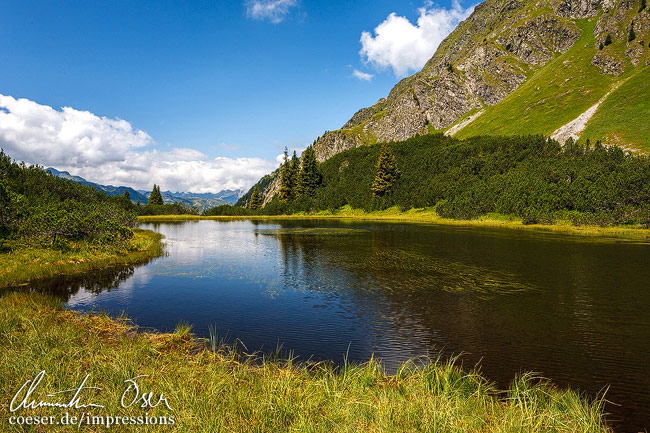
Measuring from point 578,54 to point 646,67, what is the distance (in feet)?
146

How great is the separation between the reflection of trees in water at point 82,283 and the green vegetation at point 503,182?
71290 millimetres

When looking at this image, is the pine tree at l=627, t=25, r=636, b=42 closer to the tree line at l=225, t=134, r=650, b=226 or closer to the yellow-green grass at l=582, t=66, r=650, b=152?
the yellow-green grass at l=582, t=66, r=650, b=152

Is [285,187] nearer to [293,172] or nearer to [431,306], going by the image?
[293,172]

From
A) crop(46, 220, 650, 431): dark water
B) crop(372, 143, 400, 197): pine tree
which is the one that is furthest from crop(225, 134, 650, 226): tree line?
Answer: crop(46, 220, 650, 431): dark water

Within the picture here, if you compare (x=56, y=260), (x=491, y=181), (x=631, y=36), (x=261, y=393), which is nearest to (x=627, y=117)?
(x=491, y=181)

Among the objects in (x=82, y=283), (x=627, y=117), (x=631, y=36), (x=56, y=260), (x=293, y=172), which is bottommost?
(x=82, y=283)

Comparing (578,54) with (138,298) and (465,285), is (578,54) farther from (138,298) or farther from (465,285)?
(138,298)

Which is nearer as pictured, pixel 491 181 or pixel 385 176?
pixel 491 181

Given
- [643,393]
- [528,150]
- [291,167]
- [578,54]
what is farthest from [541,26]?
[643,393]

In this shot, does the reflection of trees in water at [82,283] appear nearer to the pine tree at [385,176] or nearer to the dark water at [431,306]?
the dark water at [431,306]

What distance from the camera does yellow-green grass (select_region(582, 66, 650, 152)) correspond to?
87.6 m

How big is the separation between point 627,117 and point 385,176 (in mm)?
73975

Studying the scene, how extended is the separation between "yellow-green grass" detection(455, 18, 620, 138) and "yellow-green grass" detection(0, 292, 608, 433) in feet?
457

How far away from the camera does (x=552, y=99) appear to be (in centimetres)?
13875
